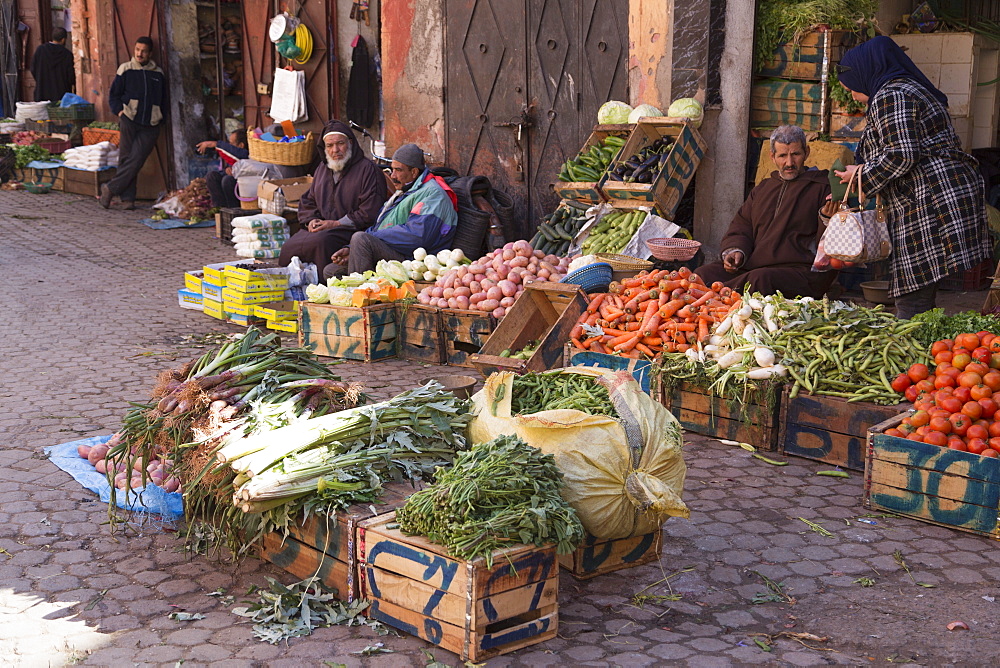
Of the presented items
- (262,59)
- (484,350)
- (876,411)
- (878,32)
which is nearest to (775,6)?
(878,32)

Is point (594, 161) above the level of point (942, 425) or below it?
above

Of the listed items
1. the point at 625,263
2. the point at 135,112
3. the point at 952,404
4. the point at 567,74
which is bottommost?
the point at 952,404

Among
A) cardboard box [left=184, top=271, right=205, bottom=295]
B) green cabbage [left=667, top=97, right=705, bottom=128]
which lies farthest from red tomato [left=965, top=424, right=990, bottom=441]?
cardboard box [left=184, top=271, right=205, bottom=295]

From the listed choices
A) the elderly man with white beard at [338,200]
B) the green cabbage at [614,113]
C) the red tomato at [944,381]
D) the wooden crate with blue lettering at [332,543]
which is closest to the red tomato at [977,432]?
the red tomato at [944,381]

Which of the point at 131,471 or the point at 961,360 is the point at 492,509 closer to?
the point at 131,471

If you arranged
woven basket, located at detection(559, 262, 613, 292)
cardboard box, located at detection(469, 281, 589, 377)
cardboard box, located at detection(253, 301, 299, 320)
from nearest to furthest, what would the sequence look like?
cardboard box, located at detection(469, 281, 589, 377), woven basket, located at detection(559, 262, 613, 292), cardboard box, located at detection(253, 301, 299, 320)

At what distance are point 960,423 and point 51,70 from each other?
1839 centimetres

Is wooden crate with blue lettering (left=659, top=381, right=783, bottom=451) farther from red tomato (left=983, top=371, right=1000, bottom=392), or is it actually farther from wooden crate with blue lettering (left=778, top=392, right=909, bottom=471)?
red tomato (left=983, top=371, right=1000, bottom=392)

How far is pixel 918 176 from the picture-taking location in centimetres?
651

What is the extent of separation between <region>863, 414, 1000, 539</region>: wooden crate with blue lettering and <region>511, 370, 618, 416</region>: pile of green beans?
1.38 meters

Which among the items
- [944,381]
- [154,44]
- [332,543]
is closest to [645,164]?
[944,381]

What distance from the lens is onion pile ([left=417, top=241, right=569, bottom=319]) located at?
768cm

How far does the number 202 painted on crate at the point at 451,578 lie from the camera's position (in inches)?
135

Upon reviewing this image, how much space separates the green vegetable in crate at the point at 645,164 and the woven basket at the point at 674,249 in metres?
0.81
